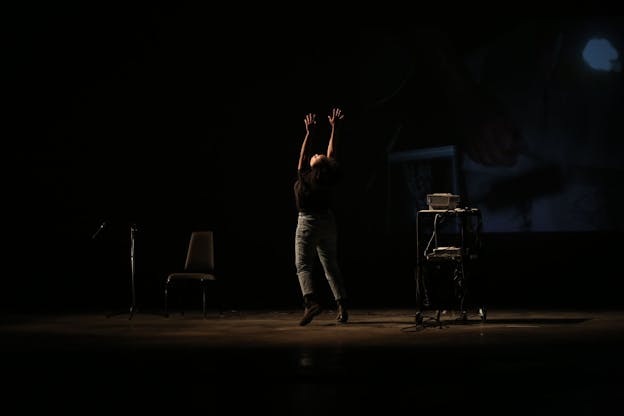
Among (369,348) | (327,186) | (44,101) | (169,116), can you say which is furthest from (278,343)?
(44,101)

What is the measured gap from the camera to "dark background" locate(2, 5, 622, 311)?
1045cm

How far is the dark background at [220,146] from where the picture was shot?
1045cm

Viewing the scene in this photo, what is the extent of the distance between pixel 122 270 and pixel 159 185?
1013mm

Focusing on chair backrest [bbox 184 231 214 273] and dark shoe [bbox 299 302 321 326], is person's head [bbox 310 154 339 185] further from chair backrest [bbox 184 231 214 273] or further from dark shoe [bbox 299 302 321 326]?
chair backrest [bbox 184 231 214 273]

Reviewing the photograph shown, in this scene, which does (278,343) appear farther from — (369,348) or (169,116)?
(169,116)

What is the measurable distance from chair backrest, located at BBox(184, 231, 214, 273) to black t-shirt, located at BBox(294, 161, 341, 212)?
5.54 ft

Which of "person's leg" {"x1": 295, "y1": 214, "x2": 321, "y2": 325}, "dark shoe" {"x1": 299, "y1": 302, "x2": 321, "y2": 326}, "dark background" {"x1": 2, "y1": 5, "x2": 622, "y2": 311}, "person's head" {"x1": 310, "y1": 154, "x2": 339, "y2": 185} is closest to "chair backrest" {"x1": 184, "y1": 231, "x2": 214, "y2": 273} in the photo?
"dark background" {"x1": 2, "y1": 5, "x2": 622, "y2": 311}

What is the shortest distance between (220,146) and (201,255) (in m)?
1.56

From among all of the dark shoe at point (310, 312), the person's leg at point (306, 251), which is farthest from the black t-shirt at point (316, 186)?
the dark shoe at point (310, 312)

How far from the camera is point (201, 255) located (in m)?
9.74

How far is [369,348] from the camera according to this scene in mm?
6336

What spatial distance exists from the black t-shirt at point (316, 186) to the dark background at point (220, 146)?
7.41 ft

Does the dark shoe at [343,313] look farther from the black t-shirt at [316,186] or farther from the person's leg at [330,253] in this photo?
the black t-shirt at [316,186]

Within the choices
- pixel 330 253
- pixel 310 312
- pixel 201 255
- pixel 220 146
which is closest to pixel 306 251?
pixel 330 253
